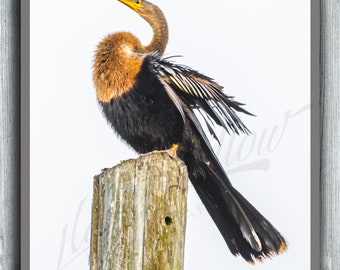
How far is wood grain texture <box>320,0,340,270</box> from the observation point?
150 cm

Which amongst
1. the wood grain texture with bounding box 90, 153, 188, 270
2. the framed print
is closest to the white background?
the framed print

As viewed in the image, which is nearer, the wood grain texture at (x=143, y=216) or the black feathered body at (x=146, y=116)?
the wood grain texture at (x=143, y=216)

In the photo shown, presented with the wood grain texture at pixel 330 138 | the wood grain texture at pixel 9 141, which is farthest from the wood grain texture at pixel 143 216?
the wood grain texture at pixel 330 138

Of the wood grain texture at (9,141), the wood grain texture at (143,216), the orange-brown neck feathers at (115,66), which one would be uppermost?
the orange-brown neck feathers at (115,66)

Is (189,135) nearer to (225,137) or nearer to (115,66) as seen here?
(225,137)

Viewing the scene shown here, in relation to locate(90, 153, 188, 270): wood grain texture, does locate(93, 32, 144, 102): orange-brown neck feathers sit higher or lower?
higher

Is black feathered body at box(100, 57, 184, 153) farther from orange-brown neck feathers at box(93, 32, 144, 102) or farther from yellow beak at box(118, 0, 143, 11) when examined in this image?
yellow beak at box(118, 0, 143, 11)

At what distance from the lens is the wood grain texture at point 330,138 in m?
Answer: 1.50

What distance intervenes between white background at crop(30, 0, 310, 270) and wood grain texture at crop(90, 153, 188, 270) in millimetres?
389

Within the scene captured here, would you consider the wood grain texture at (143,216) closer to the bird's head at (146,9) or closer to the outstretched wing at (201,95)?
the outstretched wing at (201,95)

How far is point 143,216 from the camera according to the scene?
121 cm

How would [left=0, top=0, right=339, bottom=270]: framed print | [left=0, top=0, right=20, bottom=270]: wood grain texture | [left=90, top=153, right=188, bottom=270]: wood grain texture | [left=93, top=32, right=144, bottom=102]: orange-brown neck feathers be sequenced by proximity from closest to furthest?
[left=90, top=153, right=188, bottom=270]: wood grain texture
[left=0, top=0, right=20, bottom=270]: wood grain texture
[left=0, top=0, right=339, bottom=270]: framed print
[left=93, top=32, right=144, bottom=102]: orange-brown neck feathers

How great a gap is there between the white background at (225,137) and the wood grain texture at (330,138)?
0.07 m

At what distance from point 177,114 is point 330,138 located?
16.7 inches
